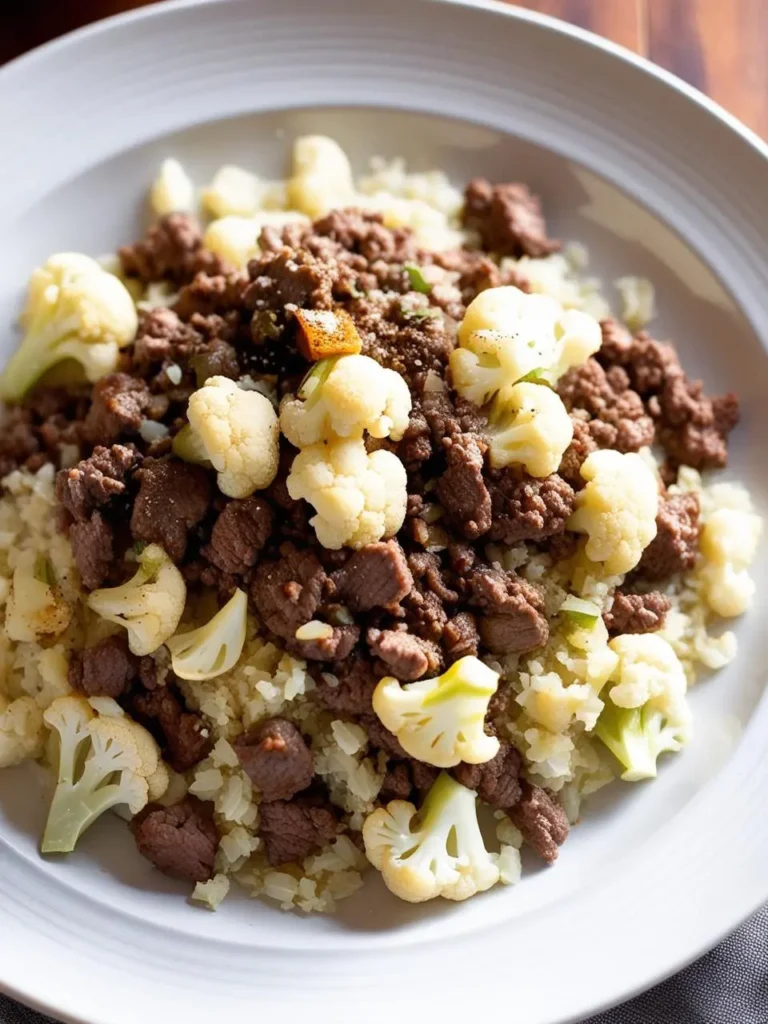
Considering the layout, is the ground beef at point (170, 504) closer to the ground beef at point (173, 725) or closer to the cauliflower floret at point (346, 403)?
the cauliflower floret at point (346, 403)

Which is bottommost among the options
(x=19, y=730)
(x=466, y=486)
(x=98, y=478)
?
(x=19, y=730)

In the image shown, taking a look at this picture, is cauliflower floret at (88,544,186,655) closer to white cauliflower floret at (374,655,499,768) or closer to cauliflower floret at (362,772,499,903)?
white cauliflower floret at (374,655,499,768)

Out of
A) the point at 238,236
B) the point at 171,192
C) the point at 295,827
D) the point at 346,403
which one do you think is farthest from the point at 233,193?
the point at 295,827

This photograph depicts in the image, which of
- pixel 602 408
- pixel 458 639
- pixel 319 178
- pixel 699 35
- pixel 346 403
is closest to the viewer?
pixel 346 403

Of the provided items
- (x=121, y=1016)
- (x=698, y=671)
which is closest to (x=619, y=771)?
(x=698, y=671)

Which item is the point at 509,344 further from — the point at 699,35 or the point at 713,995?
the point at 699,35

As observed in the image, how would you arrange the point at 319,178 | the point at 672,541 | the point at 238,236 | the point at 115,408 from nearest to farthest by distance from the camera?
the point at 115,408
the point at 672,541
the point at 238,236
the point at 319,178
